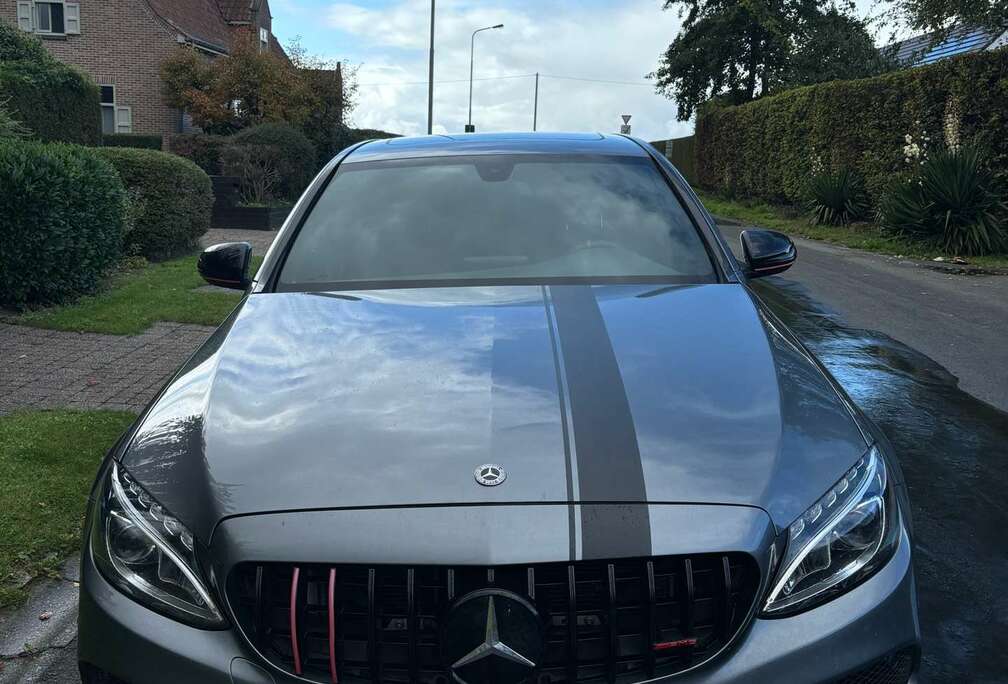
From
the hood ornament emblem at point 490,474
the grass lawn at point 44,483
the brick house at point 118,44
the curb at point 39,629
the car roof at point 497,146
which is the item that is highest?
the brick house at point 118,44

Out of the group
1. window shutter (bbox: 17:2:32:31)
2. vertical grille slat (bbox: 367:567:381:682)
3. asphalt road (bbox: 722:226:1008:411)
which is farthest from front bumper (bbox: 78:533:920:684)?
window shutter (bbox: 17:2:32:31)

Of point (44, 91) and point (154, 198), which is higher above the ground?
point (44, 91)

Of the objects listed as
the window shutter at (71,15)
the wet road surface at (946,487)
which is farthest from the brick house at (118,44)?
the wet road surface at (946,487)

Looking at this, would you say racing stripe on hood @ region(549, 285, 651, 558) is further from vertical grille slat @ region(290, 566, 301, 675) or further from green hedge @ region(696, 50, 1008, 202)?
green hedge @ region(696, 50, 1008, 202)

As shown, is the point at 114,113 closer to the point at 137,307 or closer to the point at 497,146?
the point at 137,307

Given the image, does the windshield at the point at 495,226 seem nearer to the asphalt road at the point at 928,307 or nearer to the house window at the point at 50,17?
the asphalt road at the point at 928,307

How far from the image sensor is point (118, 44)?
32906 millimetres

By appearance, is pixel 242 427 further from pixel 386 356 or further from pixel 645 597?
pixel 645 597

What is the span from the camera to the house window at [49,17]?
32938 millimetres

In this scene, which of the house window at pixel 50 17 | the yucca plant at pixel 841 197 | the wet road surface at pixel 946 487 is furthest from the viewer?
the house window at pixel 50 17

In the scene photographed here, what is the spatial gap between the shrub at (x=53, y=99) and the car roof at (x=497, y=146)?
1456cm

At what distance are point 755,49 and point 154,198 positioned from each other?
1249 inches

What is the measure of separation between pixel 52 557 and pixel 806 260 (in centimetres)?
1257

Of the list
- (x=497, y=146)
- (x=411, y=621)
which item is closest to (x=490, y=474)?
(x=411, y=621)
